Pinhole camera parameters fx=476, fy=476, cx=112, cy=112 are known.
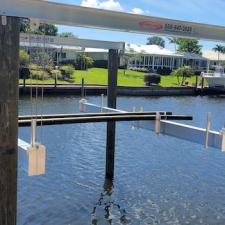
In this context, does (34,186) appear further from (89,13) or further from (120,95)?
(120,95)

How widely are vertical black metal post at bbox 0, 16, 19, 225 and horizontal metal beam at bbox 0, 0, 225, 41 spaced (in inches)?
10.8

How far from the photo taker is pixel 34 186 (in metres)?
13.1

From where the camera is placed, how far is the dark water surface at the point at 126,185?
11320mm

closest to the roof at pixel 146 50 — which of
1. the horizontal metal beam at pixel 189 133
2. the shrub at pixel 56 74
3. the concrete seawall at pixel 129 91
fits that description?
the concrete seawall at pixel 129 91

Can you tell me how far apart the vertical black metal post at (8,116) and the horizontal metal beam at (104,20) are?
275mm

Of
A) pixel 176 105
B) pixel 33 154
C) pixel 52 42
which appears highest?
pixel 52 42

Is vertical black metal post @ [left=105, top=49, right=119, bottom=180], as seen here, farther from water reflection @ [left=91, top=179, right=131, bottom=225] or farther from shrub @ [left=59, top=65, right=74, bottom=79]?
shrub @ [left=59, top=65, right=74, bottom=79]

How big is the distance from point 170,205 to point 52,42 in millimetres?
5753

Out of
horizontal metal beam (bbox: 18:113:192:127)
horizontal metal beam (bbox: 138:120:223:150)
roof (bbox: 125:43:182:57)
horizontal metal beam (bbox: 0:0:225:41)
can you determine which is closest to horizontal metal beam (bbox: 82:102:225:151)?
horizontal metal beam (bbox: 138:120:223:150)

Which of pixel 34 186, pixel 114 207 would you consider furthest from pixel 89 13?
pixel 34 186

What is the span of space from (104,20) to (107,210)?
5888 millimetres

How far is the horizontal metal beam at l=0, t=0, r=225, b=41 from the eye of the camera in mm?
6086

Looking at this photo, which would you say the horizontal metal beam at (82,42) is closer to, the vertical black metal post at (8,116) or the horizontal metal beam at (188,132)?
the horizontal metal beam at (188,132)

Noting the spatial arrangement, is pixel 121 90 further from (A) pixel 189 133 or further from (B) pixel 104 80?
(A) pixel 189 133
